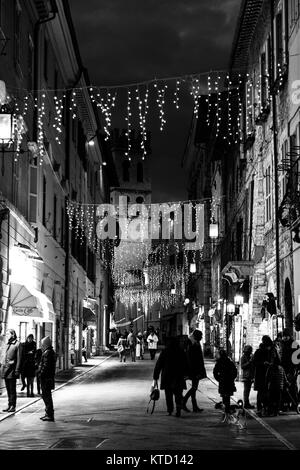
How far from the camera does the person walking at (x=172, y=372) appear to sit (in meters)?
19.0

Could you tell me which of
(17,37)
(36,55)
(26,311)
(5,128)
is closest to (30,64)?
(36,55)

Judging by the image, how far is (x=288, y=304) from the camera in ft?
84.7

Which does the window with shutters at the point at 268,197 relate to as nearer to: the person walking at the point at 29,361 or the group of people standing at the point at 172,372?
the person walking at the point at 29,361

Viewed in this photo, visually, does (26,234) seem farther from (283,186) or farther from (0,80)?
(283,186)

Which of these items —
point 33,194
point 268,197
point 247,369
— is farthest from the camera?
point 33,194

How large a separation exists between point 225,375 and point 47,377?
387cm

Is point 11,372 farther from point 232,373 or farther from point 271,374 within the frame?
point 271,374

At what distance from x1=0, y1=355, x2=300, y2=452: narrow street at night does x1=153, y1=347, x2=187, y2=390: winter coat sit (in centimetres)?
74

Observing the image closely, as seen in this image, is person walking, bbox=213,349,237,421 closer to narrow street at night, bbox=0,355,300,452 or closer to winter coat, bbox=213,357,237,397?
winter coat, bbox=213,357,237,397

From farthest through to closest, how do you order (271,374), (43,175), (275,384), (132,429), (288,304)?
(43,175), (288,304), (271,374), (275,384), (132,429)

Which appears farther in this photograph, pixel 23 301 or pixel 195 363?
pixel 23 301

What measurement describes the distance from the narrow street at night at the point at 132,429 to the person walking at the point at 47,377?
35cm

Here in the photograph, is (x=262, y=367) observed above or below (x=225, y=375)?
above

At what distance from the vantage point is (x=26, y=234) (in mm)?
29422
